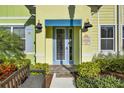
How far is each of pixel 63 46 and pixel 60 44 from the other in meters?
0.24

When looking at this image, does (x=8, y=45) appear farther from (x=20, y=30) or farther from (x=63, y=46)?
(x=63, y=46)

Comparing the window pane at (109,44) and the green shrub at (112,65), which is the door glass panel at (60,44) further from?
the green shrub at (112,65)

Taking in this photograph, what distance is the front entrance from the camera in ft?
68.6

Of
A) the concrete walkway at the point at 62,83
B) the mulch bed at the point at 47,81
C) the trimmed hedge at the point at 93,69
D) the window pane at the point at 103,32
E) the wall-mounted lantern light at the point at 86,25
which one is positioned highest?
the wall-mounted lantern light at the point at 86,25

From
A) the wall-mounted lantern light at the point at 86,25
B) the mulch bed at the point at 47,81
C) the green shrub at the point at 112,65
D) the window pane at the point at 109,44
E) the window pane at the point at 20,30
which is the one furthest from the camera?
the window pane at the point at 109,44

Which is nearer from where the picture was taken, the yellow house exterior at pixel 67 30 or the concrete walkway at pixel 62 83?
the concrete walkway at pixel 62 83

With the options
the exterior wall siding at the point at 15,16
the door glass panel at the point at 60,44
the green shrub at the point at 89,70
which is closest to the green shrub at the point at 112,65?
the green shrub at the point at 89,70

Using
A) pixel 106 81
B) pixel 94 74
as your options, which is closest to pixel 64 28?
pixel 94 74

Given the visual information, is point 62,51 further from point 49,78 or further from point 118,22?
point 49,78

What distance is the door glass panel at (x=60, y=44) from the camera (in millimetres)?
20969

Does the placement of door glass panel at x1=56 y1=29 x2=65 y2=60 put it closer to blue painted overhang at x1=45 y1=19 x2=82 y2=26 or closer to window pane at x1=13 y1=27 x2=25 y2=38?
blue painted overhang at x1=45 y1=19 x2=82 y2=26

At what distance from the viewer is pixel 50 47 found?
2075 centimetres

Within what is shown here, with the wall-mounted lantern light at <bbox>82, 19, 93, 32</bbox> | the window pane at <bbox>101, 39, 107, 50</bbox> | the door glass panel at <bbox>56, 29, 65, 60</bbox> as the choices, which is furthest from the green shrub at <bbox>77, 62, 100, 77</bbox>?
the door glass panel at <bbox>56, 29, 65, 60</bbox>
